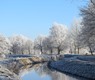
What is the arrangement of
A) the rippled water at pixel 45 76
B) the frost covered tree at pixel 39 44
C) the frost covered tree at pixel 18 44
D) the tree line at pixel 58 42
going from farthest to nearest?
1. the frost covered tree at pixel 18 44
2. the frost covered tree at pixel 39 44
3. the tree line at pixel 58 42
4. the rippled water at pixel 45 76

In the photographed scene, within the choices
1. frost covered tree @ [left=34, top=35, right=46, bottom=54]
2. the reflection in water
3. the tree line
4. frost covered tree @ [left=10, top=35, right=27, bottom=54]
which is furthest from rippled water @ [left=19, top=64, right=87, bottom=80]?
frost covered tree @ [left=10, top=35, right=27, bottom=54]

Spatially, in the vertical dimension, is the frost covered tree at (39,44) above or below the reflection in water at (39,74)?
above

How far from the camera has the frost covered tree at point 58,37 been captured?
104831 mm

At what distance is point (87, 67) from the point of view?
4312 centimetres

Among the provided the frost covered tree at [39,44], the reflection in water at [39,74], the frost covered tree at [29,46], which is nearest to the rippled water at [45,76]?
the reflection in water at [39,74]

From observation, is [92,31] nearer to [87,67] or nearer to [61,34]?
[87,67]

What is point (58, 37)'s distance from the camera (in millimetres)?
106312

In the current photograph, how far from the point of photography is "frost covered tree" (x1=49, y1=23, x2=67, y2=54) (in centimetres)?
10483

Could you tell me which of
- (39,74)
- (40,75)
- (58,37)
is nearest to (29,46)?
(58,37)

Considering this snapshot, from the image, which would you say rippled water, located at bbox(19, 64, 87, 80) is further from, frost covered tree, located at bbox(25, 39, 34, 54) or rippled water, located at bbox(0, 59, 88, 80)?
frost covered tree, located at bbox(25, 39, 34, 54)

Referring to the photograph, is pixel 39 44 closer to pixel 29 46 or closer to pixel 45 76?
pixel 29 46

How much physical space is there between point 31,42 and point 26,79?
102 m

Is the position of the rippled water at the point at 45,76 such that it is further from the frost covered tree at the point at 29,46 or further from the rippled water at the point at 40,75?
the frost covered tree at the point at 29,46

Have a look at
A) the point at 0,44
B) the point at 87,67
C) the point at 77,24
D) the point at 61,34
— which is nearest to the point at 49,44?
the point at 61,34
